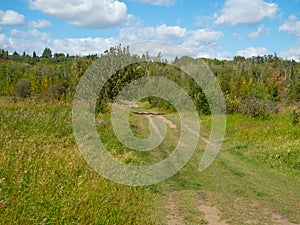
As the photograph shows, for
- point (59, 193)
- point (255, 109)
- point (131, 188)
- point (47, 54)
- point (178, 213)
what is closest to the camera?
point (59, 193)

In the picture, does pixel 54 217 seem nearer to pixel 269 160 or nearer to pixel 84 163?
pixel 84 163

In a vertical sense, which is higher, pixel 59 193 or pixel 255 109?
pixel 255 109

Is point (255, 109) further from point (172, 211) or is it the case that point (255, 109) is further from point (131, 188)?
point (172, 211)

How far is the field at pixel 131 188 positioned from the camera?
16.0ft

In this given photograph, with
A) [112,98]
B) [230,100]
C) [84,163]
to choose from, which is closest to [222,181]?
[84,163]

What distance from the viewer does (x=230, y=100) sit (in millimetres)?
26047

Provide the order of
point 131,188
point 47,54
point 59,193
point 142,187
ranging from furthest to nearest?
point 47,54 < point 142,187 < point 131,188 < point 59,193

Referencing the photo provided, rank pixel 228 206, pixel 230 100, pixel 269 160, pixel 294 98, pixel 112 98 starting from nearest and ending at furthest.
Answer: pixel 228 206
pixel 269 160
pixel 112 98
pixel 230 100
pixel 294 98

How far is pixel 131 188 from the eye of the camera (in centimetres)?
707

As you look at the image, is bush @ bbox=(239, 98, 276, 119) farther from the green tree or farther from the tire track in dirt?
the green tree

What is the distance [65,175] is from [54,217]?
1834 mm

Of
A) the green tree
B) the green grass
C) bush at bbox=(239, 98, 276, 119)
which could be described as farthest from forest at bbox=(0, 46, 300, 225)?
the green tree

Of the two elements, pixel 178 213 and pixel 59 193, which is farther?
pixel 178 213

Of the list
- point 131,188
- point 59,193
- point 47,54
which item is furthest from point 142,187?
point 47,54
